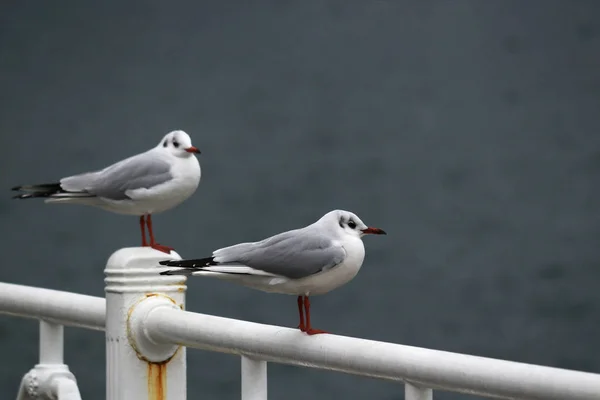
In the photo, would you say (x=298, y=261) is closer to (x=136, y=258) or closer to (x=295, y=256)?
(x=295, y=256)

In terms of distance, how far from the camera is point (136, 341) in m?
2.07

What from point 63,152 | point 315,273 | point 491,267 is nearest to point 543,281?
point 491,267

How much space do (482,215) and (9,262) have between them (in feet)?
9.08

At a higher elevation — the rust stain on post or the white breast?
the white breast

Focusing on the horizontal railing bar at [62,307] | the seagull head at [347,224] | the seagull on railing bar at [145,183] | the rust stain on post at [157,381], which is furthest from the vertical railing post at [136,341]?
the seagull head at [347,224]

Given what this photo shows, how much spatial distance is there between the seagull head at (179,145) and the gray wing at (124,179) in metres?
0.05

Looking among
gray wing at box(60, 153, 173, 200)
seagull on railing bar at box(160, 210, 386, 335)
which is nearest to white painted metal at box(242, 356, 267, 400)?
seagull on railing bar at box(160, 210, 386, 335)

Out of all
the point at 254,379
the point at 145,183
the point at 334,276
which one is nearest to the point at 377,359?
the point at 334,276

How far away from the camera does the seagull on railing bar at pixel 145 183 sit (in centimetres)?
245

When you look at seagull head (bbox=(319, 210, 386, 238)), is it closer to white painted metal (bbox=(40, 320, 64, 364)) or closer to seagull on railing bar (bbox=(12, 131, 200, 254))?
seagull on railing bar (bbox=(12, 131, 200, 254))

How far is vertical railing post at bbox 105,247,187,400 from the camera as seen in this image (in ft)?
6.77

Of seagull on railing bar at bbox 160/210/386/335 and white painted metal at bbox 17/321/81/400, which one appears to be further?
white painted metal at bbox 17/321/81/400

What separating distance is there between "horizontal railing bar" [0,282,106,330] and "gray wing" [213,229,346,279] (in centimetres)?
51

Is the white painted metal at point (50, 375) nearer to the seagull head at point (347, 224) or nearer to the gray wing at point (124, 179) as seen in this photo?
the gray wing at point (124, 179)
